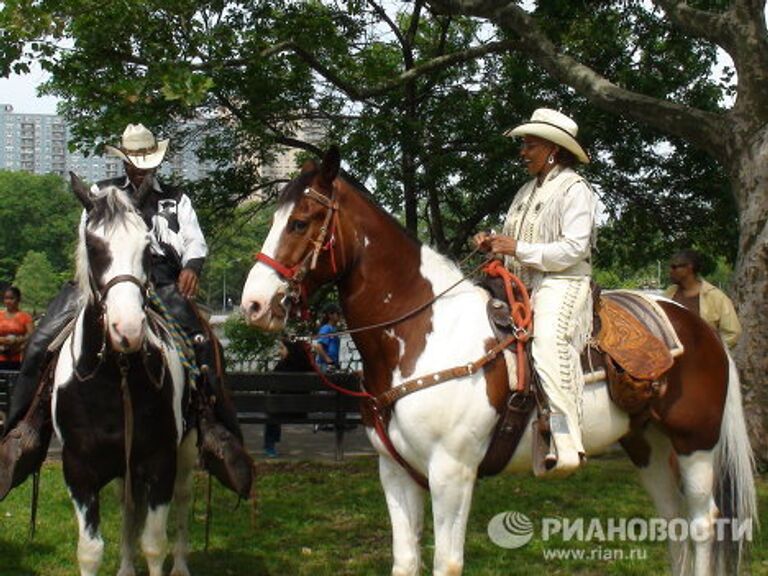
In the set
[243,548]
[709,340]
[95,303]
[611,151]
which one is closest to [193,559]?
[243,548]

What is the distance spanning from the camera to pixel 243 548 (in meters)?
7.36

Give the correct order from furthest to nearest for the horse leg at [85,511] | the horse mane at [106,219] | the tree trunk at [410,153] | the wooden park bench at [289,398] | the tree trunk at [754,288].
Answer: the tree trunk at [410,153]
the wooden park bench at [289,398]
the tree trunk at [754,288]
the horse leg at [85,511]
the horse mane at [106,219]

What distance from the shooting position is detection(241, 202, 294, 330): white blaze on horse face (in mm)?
4289

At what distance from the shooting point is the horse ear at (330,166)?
4.54 meters

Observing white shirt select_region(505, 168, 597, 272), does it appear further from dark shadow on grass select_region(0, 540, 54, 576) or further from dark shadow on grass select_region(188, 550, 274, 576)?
dark shadow on grass select_region(0, 540, 54, 576)

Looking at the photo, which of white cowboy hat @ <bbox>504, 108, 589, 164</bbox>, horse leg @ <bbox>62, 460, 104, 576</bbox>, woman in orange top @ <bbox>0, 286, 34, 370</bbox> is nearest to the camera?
white cowboy hat @ <bbox>504, 108, 589, 164</bbox>

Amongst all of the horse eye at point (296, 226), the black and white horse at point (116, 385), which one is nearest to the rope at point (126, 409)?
the black and white horse at point (116, 385)

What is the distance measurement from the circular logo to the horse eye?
320 centimetres

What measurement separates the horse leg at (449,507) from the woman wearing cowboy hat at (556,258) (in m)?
0.45

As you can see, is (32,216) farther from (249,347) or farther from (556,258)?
(556,258)

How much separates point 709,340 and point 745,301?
5.12 meters

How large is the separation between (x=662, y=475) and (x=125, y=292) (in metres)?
3.40

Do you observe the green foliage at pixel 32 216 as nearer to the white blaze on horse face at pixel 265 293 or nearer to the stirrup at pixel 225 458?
the stirrup at pixel 225 458

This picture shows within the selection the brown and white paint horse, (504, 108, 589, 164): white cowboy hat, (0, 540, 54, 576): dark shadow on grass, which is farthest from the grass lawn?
(504, 108, 589, 164): white cowboy hat
